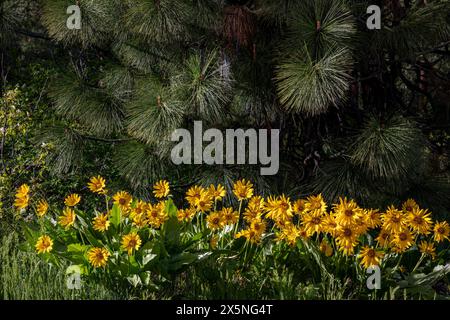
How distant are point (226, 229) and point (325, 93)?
109 centimetres

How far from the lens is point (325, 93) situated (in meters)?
4.45

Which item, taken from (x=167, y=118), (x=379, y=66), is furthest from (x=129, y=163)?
(x=379, y=66)

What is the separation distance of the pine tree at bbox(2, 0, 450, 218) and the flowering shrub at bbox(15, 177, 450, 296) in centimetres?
90

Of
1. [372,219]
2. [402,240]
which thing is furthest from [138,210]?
[402,240]

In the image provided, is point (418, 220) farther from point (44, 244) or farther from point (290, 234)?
point (44, 244)

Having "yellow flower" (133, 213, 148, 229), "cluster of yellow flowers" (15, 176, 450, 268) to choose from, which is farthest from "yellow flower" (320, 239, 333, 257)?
"yellow flower" (133, 213, 148, 229)

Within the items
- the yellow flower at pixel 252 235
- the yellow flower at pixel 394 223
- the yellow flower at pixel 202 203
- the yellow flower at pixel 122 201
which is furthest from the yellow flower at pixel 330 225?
the yellow flower at pixel 122 201

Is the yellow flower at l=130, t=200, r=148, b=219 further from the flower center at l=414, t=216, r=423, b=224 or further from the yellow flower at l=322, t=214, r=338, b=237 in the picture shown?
the flower center at l=414, t=216, r=423, b=224

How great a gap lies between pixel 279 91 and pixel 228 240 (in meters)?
1.44

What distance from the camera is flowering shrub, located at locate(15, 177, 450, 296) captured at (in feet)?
11.4

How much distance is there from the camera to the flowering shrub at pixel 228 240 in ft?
11.4

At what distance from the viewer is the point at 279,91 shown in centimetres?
500

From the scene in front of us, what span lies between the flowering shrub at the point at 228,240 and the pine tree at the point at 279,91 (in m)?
0.90
